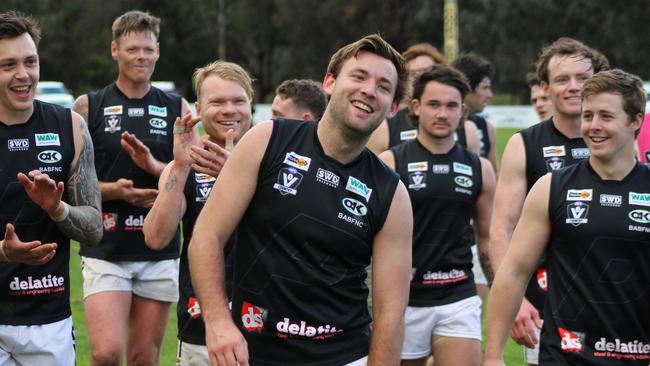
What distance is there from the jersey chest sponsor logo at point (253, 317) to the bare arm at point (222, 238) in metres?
0.27

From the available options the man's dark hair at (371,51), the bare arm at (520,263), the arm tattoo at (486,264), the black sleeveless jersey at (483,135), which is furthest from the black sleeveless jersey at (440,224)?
the man's dark hair at (371,51)

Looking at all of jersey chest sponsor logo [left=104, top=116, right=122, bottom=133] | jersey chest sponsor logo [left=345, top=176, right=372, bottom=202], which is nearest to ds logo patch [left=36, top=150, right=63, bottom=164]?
jersey chest sponsor logo [left=345, top=176, right=372, bottom=202]

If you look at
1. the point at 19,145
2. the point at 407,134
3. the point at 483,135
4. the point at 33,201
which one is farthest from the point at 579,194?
the point at 483,135

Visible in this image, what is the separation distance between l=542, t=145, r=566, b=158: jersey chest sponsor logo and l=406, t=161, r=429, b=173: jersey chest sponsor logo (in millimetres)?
968

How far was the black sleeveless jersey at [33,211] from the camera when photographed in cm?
535

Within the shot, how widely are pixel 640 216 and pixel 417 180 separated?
235 cm

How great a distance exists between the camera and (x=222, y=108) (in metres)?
5.78

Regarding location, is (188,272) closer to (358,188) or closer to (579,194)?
(358,188)

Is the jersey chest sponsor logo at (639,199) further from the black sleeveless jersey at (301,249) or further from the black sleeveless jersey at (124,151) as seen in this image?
the black sleeveless jersey at (124,151)

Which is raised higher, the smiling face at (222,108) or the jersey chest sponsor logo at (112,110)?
the jersey chest sponsor logo at (112,110)

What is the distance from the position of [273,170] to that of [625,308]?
1.84 metres

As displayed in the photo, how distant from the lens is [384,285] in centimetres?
444

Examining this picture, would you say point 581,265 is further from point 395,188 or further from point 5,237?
point 5,237

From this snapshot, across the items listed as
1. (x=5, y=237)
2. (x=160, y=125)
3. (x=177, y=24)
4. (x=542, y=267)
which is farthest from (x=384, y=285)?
(x=177, y=24)
